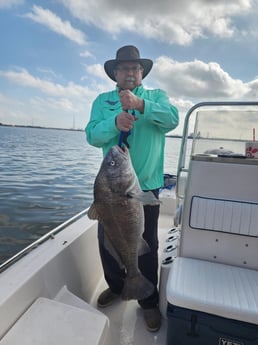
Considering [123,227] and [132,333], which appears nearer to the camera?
[123,227]

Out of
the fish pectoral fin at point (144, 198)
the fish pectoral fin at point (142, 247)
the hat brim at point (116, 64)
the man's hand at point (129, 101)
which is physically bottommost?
the fish pectoral fin at point (142, 247)

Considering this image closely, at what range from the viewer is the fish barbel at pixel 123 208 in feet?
5.32

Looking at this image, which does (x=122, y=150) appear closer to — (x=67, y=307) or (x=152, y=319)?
(x=67, y=307)

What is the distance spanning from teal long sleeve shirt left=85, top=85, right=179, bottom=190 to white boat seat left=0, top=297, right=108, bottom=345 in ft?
3.03

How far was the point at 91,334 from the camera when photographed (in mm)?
1469

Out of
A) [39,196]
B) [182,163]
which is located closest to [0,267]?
[182,163]

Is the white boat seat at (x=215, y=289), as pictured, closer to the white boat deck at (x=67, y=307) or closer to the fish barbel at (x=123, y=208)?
the fish barbel at (x=123, y=208)

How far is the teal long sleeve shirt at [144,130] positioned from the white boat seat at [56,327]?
923 mm

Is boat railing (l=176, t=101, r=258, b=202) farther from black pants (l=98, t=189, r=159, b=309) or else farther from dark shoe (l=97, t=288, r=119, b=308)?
dark shoe (l=97, t=288, r=119, b=308)

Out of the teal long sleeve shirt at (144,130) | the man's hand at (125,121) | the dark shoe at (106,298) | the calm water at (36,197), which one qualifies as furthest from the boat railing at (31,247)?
the calm water at (36,197)

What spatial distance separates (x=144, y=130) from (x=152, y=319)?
141 cm

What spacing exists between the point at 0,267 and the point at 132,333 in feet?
3.49

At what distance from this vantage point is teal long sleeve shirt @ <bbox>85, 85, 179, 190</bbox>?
1807mm

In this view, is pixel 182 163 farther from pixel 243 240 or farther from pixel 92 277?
pixel 92 277
